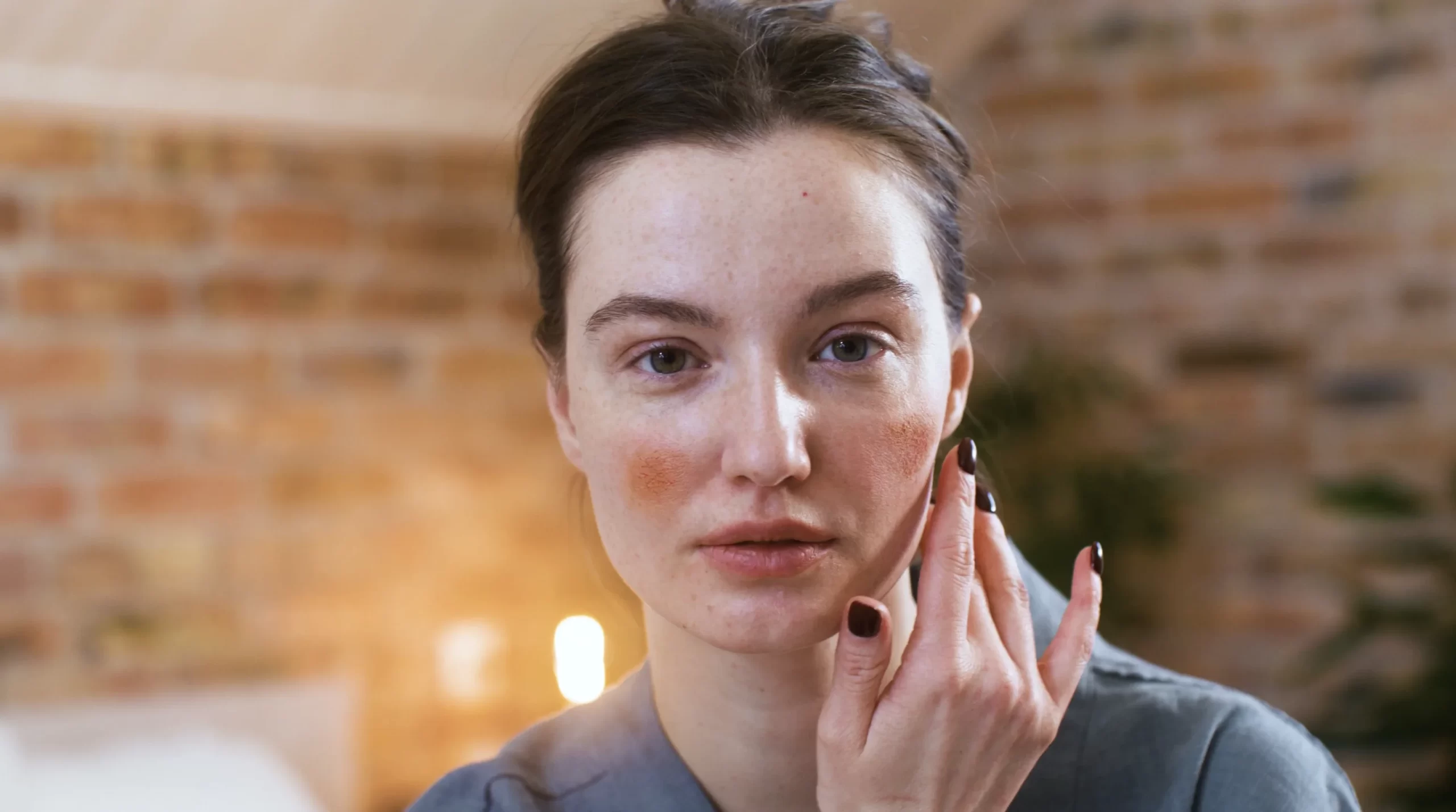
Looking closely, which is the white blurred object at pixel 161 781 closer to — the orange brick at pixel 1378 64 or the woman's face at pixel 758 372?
the woman's face at pixel 758 372

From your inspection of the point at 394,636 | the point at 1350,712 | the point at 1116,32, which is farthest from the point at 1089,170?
the point at 394,636

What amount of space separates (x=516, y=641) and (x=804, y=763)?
215 cm

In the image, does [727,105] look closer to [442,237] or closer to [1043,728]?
[1043,728]

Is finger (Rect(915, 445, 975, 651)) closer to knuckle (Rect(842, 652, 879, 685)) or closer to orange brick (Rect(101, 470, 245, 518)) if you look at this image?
knuckle (Rect(842, 652, 879, 685))

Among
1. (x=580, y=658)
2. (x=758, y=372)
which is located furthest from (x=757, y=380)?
(x=580, y=658)

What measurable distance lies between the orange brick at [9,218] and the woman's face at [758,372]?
207 cm

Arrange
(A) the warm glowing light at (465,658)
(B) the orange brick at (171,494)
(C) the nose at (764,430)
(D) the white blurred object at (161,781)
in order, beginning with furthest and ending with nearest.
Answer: (A) the warm glowing light at (465,658) < (B) the orange brick at (171,494) < (D) the white blurred object at (161,781) < (C) the nose at (764,430)

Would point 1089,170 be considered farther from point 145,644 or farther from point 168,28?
point 145,644

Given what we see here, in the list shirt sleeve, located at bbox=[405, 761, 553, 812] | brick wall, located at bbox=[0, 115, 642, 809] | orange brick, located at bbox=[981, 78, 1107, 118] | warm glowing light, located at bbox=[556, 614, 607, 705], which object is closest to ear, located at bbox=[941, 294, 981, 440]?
shirt sleeve, located at bbox=[405, 761, 553, 812]

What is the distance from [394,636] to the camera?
2.97 metres

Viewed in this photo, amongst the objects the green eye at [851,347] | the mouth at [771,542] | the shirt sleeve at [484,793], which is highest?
the green eye at [851,347]

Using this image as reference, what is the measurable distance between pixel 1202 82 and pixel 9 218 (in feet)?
8.47

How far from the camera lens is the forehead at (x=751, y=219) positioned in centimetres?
92

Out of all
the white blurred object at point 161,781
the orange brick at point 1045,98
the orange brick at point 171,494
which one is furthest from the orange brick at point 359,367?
the orange brick at point 1045,98
